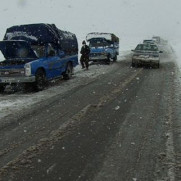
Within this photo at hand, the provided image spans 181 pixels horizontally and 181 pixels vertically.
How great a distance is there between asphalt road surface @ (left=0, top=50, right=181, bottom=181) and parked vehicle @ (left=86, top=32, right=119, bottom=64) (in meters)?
13.6

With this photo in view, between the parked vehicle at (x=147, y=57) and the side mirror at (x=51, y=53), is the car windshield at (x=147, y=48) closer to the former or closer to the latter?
the parked vehicle at (x=147, y=57)

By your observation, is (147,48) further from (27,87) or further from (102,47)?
(27,87)

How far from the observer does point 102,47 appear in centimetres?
2589

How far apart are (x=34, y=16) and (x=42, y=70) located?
50.5 m

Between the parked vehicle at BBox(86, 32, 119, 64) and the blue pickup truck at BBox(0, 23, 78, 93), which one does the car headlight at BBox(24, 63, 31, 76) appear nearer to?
the blue pickup truck at BBox(0, 23, 78, 93)

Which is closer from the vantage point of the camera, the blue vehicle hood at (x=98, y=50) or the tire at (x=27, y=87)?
the tire at (x=27, y=87)

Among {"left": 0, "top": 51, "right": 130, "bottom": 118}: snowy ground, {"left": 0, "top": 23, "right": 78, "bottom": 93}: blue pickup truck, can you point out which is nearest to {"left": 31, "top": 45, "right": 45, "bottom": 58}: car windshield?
{"left": 0, "top": 23, "right": 78, "bottom": 93}: blue pickup truck

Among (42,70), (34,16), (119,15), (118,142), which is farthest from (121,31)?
(118,142)

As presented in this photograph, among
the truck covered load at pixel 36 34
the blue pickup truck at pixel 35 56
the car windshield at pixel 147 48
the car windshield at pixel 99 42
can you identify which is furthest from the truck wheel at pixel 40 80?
the car windshield at pixel 99 42

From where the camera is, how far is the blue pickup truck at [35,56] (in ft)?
43.2

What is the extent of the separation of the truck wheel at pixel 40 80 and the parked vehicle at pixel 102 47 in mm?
11629

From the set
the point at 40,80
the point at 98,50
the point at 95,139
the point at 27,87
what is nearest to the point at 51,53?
the point at 40,80

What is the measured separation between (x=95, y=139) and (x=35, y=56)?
790 centimetres

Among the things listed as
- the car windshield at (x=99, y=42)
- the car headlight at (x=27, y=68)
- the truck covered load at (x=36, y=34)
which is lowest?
the car headlight at (x=27, y=68)
